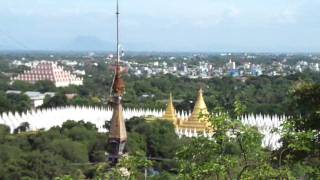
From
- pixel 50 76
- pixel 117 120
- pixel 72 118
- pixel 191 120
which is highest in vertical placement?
pixel 117 120

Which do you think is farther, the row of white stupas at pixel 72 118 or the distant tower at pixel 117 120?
the row of white stupas at pixel 72 118

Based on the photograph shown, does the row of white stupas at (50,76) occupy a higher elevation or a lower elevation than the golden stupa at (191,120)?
lower

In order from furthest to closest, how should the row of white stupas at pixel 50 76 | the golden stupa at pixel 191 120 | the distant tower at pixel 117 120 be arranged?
the row of white stupas at pixel 50 76 < the golden stupa at pixel 191 120 < the distant tower at pixel 117 120

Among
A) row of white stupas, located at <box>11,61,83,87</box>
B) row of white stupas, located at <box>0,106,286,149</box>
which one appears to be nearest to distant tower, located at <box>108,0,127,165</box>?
row of white stupas, located at <box>0,106,286,149</box>

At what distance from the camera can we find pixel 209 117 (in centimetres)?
981

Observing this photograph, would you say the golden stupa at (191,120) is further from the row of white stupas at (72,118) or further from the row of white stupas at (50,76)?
the row of white stupas at (50,76)

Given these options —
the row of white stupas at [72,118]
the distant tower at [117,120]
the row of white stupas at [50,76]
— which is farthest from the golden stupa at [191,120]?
the row of white stupas at [50,76]

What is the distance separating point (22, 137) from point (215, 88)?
7064 centimetres

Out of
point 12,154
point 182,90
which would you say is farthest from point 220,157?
point 182,90

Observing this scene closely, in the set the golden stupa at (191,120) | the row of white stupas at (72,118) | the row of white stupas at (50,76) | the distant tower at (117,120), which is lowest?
the row of white stupas at (50,76)

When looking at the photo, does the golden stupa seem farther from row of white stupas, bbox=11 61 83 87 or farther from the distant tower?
row of white stupas, bbox=11 61 83 87

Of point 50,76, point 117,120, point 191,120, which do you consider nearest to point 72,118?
point 191,120

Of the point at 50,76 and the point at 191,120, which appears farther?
the point at 50,76

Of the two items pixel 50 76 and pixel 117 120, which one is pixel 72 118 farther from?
pixel 50 76
